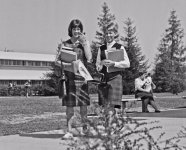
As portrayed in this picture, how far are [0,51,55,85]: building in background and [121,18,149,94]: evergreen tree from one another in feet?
59.4

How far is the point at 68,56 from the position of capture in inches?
298

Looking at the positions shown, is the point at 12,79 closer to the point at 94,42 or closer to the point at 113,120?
the point at 94,42

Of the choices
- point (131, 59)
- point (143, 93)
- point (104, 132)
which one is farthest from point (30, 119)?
point (131, 59)

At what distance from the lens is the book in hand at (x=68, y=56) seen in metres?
7.52

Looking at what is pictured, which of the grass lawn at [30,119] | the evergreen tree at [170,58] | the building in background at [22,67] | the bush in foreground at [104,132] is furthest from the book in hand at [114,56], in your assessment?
the building in background at [22,67]

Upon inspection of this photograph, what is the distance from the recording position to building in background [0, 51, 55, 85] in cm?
7831

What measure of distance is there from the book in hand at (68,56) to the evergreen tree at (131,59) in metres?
52.8

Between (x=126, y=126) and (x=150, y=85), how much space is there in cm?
1433

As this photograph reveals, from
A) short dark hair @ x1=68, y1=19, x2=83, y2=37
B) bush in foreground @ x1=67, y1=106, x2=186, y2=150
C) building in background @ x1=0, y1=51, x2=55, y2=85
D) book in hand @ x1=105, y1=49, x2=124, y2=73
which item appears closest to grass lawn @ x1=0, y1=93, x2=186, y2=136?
bush in foreground @ x1=67, y1=106, x2=186, y2=150

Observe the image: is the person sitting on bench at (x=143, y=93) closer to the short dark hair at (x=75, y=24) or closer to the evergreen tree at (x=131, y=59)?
the short dark hair at (x=75, y=24)

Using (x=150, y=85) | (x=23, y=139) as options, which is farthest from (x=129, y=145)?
(x=150, y=85)

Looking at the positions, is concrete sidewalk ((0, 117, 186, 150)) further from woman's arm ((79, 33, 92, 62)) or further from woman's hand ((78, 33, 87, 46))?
woman's hand ((78, 33, 87, 46))

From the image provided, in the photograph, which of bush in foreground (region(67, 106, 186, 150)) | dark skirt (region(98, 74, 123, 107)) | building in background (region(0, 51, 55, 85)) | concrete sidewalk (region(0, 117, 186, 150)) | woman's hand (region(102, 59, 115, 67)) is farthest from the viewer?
building in background (region(0, 51, 55, 85))

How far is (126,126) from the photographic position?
315 cm
